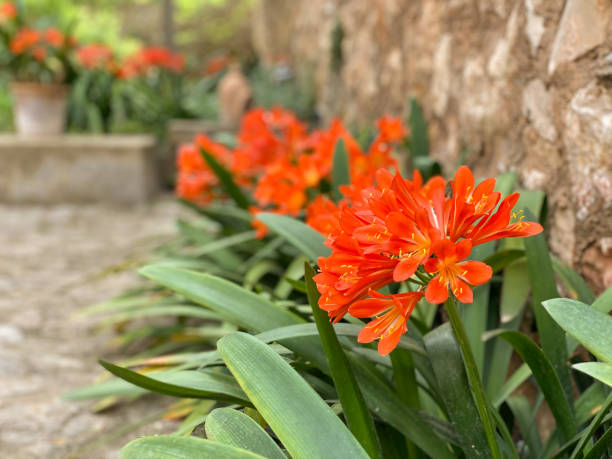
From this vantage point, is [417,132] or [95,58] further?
[95,58]

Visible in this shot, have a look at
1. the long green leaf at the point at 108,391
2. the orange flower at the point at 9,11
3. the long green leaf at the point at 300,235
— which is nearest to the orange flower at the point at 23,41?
the orange flower at the point at 9,11

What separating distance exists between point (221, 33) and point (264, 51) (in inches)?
219

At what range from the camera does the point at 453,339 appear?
107cm

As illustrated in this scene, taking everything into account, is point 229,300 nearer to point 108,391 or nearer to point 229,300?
point 229,300

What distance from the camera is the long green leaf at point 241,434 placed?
3.07 feet

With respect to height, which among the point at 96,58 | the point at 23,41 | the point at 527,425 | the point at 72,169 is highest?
the point at 23,41

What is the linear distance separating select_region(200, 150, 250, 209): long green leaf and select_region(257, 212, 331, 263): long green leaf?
1183 millimetres

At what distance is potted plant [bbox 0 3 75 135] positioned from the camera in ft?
16.2

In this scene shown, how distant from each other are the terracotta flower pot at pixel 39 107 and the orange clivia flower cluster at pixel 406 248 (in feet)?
15.9

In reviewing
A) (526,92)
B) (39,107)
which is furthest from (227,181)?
(39,107)

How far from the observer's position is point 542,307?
3.93 feet

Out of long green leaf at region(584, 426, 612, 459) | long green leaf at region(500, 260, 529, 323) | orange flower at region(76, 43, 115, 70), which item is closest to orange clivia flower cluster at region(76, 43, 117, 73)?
orange flower at region(76, 43, 115, 70)

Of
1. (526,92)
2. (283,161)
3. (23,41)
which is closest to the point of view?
(526,92)

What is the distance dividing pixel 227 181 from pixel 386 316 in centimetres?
185
